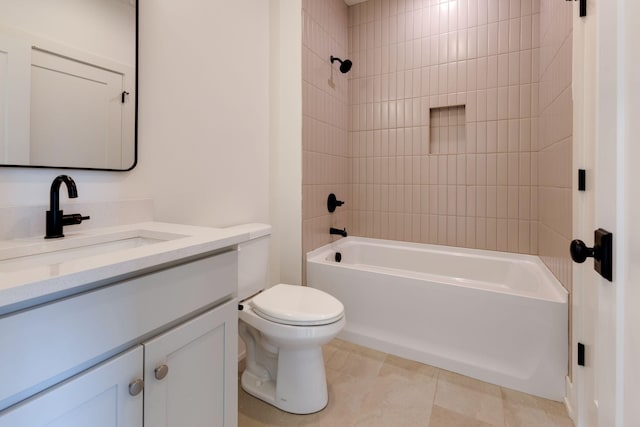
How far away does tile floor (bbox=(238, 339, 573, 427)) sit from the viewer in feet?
4.47

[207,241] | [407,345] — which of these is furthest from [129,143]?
[407,345]

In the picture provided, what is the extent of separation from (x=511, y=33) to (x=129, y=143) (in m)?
2.55

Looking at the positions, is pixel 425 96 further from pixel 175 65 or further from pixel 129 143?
pixel 129 143

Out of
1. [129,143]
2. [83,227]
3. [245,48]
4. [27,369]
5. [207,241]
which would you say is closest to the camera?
[27,369]

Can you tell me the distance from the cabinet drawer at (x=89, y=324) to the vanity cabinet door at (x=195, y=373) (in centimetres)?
6

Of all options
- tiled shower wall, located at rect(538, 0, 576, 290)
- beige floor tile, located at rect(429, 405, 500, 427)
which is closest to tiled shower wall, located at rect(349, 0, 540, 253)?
tiled shower wall, located at rect(538, 0, 576, 290)

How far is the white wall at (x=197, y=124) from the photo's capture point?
1.22 meters

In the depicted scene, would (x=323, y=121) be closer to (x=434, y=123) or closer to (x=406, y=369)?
(x=434, y=123)

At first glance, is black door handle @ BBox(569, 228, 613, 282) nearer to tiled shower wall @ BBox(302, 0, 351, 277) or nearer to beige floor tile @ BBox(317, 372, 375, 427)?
beige floor tile @ BBox(317, 372, 375, 427)

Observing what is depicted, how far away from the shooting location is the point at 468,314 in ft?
5.58

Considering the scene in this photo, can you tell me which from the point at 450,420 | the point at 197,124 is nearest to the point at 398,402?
the point at 450,420

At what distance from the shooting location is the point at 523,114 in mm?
2166

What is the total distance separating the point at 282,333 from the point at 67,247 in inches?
33.0

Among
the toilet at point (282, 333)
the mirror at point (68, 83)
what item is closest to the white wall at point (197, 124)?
the mirror at point (68, 83)
